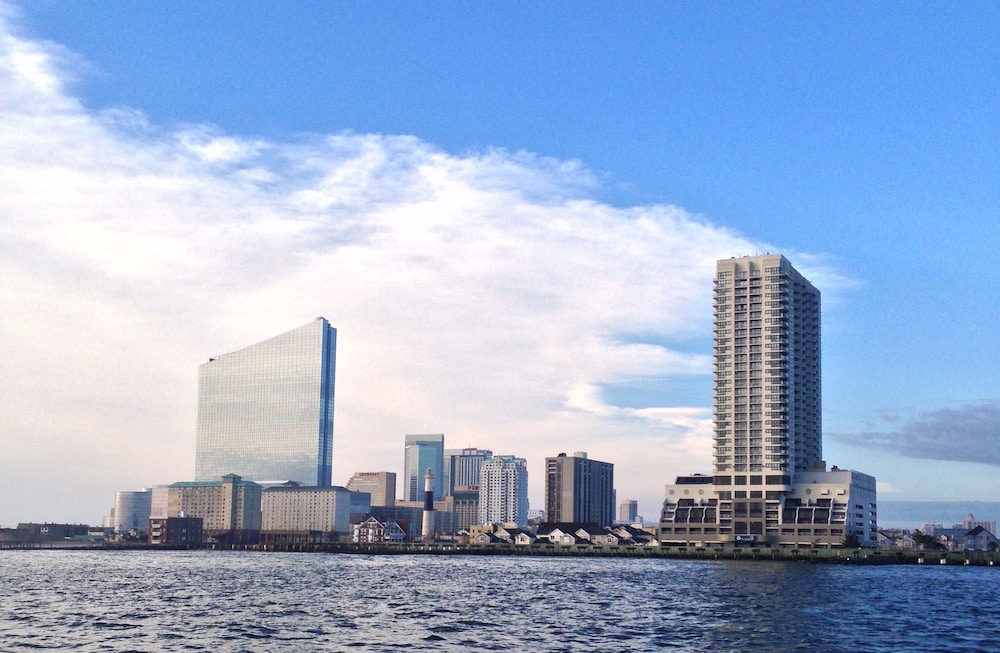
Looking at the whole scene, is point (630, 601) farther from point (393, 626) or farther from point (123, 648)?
point (123, 648)

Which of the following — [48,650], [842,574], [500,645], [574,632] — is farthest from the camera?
[842,574]

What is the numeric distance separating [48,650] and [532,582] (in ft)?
239

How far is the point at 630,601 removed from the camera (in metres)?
94.7

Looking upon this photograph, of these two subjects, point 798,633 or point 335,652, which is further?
point 798,633

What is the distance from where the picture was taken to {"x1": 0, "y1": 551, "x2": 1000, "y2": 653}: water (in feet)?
210

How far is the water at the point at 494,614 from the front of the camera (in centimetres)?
6400

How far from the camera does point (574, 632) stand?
68.8 meters

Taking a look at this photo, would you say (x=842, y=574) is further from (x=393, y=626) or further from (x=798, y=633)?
(x=393, y=626)

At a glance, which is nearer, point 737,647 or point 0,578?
point 737,647

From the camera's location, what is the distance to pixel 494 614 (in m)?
80.9

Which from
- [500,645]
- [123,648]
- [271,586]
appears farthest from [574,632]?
[271,586]

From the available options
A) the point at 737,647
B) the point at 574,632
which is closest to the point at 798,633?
the point at 737,647

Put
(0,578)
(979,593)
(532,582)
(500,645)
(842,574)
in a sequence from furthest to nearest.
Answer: (842,574) < (0,578) < (532,582) < (979,593) < (500,645)

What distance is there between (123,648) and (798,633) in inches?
1611
